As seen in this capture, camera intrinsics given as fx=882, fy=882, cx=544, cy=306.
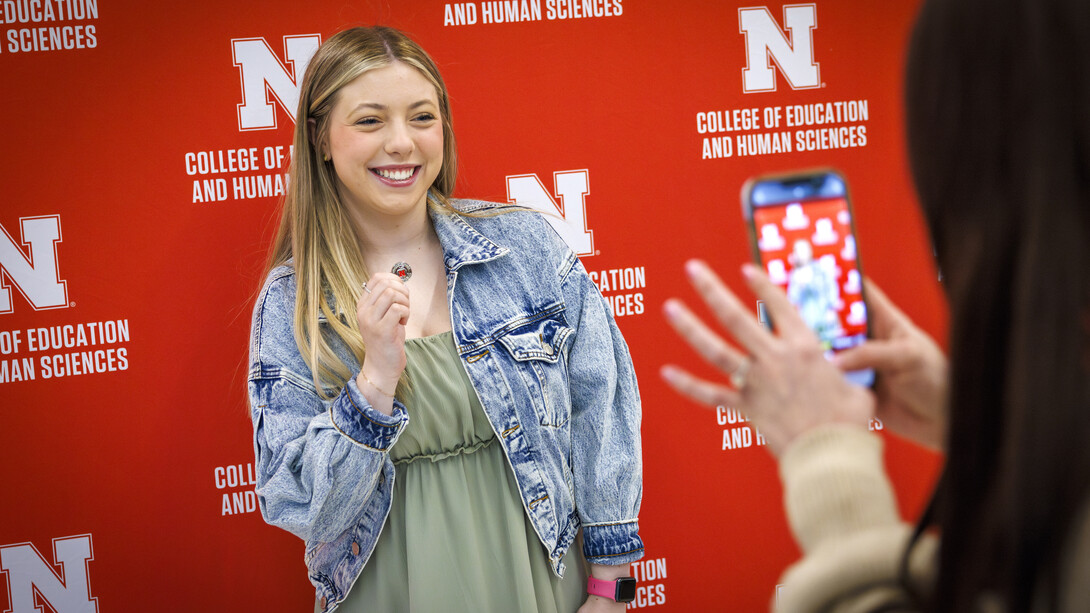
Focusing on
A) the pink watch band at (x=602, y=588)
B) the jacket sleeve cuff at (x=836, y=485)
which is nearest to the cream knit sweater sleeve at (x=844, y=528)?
the jacket sleeve cuff at (x=836, y=485)

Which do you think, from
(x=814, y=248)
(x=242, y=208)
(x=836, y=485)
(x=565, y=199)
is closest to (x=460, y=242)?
(x=565, y=199)

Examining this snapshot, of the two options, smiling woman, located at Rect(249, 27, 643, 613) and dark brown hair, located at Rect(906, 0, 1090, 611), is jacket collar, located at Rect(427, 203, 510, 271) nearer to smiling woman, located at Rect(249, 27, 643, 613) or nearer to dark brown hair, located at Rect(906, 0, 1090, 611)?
smiling woman, located at Rect(249, 27, 643, 613)

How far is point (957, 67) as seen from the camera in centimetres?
70

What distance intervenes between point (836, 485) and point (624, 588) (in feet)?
3.41

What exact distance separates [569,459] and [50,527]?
4.21ft

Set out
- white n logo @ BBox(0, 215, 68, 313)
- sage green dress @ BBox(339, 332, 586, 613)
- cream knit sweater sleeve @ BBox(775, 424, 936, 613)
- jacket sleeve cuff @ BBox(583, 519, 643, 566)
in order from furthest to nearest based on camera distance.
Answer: white n logo @ BBox(0, 215, 68, 313), jacket sleeve cuff @ BBox(583, 519, 643, 566), sage green dress @ BBox(339, 332, 586, 613), cream knit sweater sleeve @ BBox(775, 424, 936, 613)

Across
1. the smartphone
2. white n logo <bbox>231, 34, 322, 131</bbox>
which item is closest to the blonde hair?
white n logo <bbox>231, 34, 322, 131</bbox>

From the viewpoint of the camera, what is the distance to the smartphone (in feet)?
3.43

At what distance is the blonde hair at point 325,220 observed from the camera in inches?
66.3

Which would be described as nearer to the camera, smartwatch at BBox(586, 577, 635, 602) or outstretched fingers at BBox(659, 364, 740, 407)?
outstretched fingers at BBox(659, 364, 740, 407)

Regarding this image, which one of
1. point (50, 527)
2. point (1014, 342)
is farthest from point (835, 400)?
point (50, 527)

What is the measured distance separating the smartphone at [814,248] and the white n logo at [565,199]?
120 cm

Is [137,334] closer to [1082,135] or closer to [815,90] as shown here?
[815,90]

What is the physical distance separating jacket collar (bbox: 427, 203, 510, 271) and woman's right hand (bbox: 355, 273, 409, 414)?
24 cm
